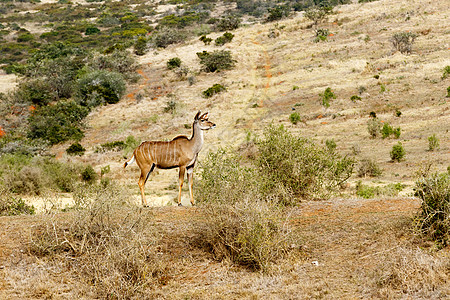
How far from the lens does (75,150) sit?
1160 inches

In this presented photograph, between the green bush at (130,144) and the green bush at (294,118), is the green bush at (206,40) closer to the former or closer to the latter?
the green bush at (294,118)

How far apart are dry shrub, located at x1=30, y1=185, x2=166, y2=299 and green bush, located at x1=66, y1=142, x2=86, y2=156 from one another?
2146 cm

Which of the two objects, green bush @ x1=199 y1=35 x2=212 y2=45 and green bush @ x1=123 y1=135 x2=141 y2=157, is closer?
green bush @ x1=123 y1=135 x2=141 y2=157

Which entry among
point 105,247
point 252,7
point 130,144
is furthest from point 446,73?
point 252,7

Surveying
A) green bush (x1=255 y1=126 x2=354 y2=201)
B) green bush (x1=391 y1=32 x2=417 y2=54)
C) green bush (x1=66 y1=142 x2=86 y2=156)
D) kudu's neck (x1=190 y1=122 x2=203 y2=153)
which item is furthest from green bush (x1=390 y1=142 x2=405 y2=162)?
green bush (x1=391 y1=32 x2=417 y2=54)

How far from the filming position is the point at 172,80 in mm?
44219

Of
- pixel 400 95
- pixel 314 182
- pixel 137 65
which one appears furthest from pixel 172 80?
pixel 314 182

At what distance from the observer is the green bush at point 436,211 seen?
7.24 metres

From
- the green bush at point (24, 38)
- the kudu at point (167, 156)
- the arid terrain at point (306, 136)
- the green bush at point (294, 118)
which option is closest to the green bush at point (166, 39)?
the arid terrain at point (306, 136)

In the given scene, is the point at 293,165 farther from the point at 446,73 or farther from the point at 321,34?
the point at 321,34

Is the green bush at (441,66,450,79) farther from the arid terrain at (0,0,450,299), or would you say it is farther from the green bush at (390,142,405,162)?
the green bush at (390,142,405,162)

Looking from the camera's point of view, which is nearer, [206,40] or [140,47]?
[206,40]

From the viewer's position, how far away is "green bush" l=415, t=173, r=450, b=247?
724 centimetres

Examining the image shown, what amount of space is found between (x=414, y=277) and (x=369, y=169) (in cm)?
1500
